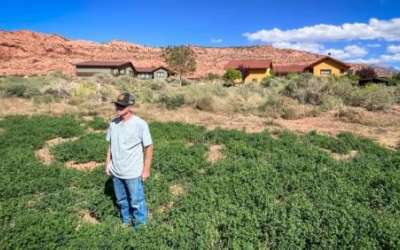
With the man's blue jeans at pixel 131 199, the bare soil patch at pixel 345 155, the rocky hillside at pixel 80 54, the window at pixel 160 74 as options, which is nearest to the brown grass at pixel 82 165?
the man's blue jeans at pixel 131 199

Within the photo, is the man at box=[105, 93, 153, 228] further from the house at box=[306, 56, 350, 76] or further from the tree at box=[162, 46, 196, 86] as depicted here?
the tree at box=[162, 46, 196, 86]

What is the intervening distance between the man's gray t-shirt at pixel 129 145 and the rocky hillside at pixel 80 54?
56.7m

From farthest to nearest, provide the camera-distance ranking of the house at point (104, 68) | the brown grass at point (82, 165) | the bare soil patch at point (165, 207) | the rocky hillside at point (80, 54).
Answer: the rocky hillside at point (80, 54), the house at point (104, 68), the brown grass at point (82, 165), the bare soil patch at point (165, 207)

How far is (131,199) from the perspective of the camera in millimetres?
4902

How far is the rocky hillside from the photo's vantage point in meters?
65.1

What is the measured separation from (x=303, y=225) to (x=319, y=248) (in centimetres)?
37

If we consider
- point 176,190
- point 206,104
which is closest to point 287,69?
point 206,104

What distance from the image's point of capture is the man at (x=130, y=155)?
4742 mm

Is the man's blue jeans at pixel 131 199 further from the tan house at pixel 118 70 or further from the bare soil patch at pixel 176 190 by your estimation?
the tan house at pixel 118 70

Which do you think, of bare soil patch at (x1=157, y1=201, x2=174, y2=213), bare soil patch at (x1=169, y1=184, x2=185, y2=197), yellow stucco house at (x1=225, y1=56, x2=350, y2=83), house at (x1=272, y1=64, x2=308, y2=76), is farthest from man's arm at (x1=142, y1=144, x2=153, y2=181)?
house at (x1=272, y1=64, x2=308, y2=76)

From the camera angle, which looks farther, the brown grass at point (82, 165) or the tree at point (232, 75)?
the tree at point (232, 75)

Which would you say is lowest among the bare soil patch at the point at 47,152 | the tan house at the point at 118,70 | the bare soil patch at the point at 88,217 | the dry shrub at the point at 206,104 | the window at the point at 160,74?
the bare soil patch at the point at 88,217

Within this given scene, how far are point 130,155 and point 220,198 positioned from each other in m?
1.60

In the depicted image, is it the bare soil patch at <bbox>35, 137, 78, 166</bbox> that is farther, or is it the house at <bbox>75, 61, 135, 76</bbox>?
the house at <bbox>75, 61, 135, 76</bbox>
